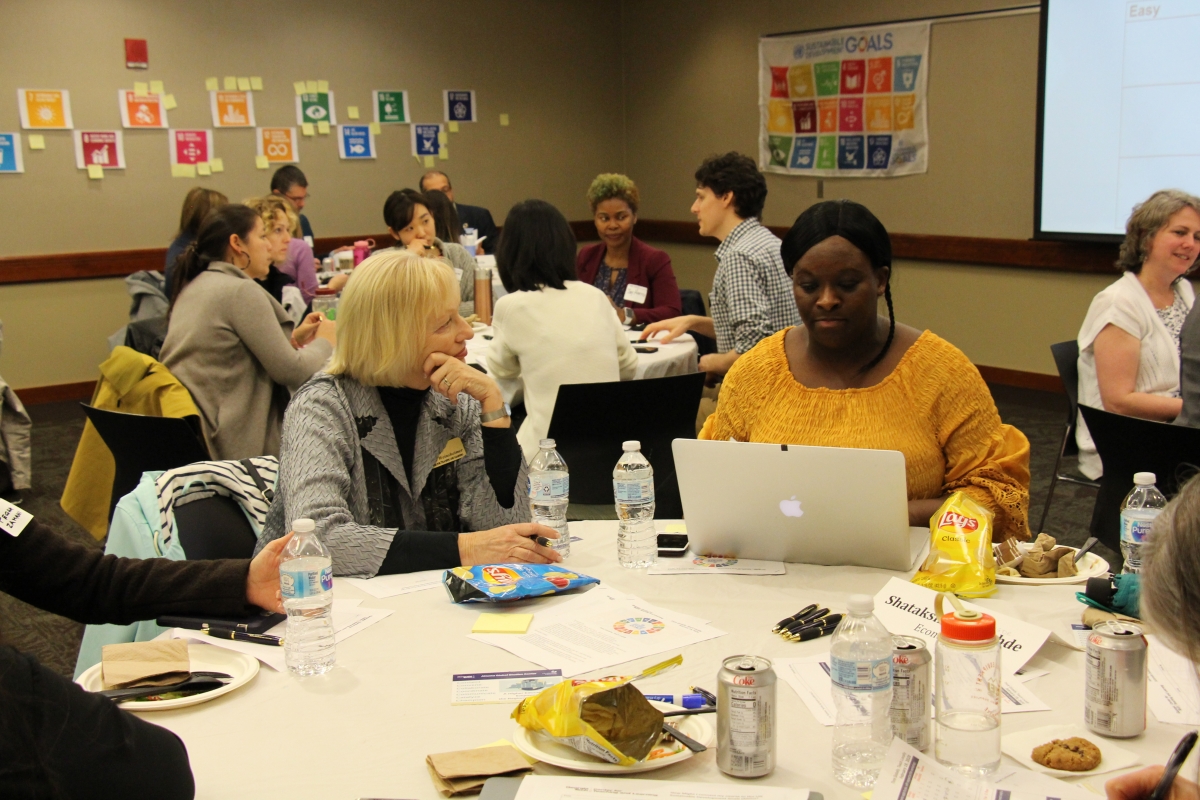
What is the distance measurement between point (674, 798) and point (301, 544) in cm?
84

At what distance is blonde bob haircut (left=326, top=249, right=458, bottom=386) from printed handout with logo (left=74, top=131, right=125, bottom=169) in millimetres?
5744

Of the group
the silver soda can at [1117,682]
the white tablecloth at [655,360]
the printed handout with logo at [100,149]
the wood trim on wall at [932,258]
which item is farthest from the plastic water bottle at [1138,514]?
the printed handout with logo at [100,149]

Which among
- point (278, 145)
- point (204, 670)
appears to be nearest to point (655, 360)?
point (204, 670)

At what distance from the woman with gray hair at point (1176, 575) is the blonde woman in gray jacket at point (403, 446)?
1.16 metres

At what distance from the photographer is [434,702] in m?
1.51

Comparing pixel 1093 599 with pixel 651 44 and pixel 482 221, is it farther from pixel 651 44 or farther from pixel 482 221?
pixel 651 44

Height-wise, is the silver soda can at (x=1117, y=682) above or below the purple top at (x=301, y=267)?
below

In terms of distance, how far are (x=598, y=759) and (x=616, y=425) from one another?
1998 mm

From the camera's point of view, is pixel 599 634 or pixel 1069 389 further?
pixel 1069 389

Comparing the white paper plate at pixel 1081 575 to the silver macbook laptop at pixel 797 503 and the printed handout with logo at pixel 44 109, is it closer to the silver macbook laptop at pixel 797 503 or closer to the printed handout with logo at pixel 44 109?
the silver macbook laptop at pixel 797 503

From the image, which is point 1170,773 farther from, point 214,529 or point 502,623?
point 214,529

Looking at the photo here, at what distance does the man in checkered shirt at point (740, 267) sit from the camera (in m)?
3.94

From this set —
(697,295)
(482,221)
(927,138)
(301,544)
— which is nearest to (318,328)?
(697,295)

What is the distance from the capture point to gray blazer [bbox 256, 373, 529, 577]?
202 centimetres
